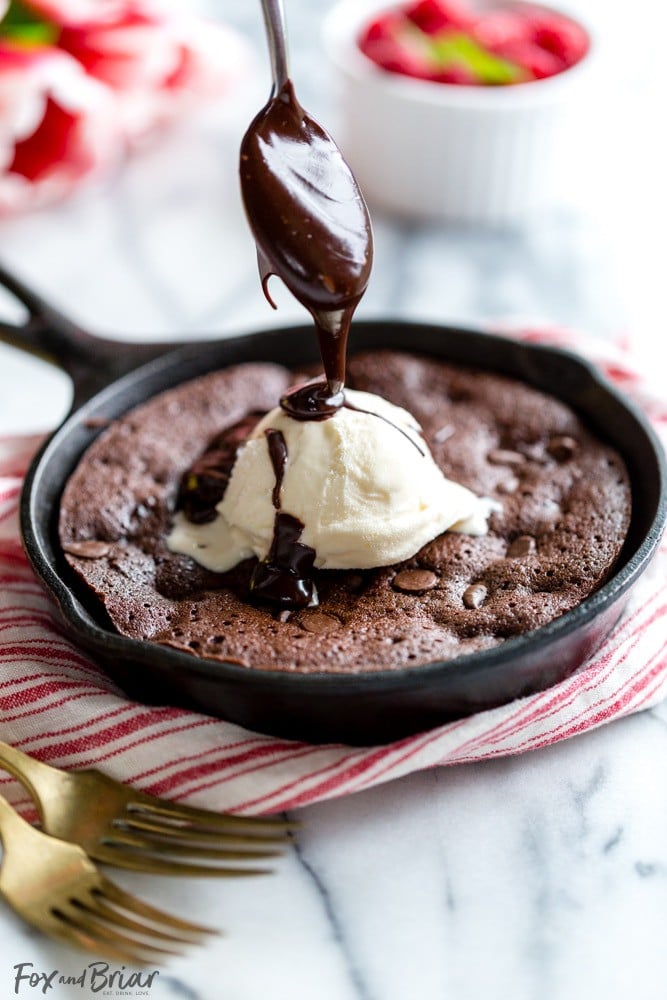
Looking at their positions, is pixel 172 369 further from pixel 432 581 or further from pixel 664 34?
pixel 664 34

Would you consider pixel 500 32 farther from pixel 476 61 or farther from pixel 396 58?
pixel 396 58

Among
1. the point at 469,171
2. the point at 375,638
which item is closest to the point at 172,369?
the point at 375,638

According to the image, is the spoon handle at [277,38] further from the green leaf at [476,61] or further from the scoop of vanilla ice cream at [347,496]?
the green leaf at [476,61]

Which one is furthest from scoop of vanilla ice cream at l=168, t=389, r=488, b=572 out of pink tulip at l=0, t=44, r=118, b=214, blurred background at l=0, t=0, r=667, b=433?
pink tulip at l=0, t=44, r=118, b=214

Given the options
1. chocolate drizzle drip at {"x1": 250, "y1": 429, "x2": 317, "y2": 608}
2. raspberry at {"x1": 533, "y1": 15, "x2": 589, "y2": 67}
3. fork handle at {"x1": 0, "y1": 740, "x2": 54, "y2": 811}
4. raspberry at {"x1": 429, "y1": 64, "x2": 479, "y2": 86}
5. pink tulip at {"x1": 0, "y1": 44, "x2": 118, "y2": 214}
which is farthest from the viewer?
raspberry at {"x1": 533, "y1": 15, "x2": 589, "y2": 67}

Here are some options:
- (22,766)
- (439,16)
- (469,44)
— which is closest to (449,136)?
(469,44)

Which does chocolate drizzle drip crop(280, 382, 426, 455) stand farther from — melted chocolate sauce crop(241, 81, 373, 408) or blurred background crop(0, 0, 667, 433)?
blurred background crop(0, 0, 667, 433)

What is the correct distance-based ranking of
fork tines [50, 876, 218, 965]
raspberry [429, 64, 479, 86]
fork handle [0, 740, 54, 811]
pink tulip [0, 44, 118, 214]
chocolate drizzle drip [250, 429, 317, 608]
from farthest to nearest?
raspberry [429, 64, 479, 86], pink tulip [0, 44, 118, 214], chocolate drizzle drip [250, 429, 317, 608], fork handle [0, 740, 54, 811], fork tines [50, 876, 218, 965]
